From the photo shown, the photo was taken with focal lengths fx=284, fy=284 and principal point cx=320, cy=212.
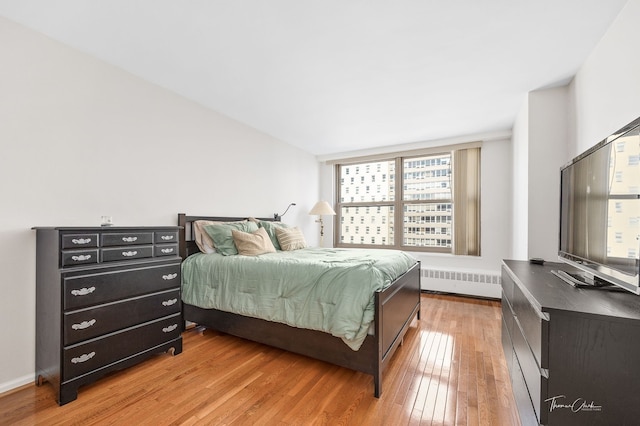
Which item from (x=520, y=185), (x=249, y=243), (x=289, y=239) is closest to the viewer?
(x=249, y=243)

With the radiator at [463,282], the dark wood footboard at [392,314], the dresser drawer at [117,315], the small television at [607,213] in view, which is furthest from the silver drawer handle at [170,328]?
the radiator at [463,282]

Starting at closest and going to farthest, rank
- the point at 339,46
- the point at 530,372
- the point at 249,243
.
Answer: the point at 530,372
the point at 339,46
the point at 249,243

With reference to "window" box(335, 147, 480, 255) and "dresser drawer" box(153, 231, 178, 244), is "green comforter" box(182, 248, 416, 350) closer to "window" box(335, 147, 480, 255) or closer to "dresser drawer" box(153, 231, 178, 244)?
"dresser drawer" box(153, 231, 178, 244)

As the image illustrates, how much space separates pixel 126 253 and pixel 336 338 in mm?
1647

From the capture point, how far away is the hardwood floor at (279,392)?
1.62 m

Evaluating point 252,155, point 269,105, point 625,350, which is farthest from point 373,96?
point 625,350

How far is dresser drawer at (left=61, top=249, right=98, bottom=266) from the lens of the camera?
1.77m

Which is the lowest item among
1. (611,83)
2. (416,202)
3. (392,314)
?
(392,314)

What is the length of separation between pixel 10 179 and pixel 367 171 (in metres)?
4.51

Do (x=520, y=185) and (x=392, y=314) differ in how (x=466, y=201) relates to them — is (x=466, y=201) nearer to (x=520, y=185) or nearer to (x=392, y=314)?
(x=520, y=185)

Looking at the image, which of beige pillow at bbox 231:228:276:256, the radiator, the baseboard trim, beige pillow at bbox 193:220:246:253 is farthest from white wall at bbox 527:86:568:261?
the baseboard trim

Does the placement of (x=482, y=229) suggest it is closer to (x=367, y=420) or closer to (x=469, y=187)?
(x=469, y=187)

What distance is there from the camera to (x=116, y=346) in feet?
6.49

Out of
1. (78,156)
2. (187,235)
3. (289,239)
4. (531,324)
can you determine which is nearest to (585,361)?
(531,324)
